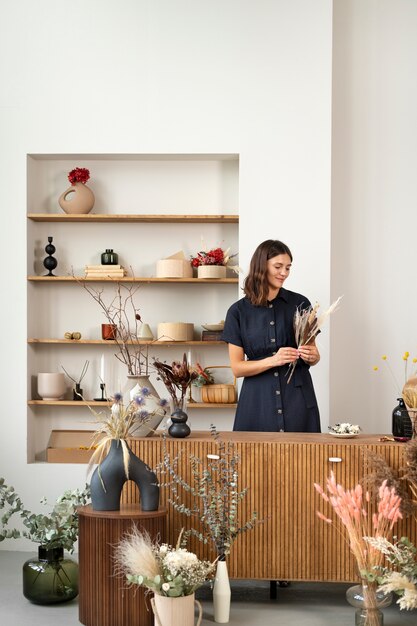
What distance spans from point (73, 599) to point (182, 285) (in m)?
2.41

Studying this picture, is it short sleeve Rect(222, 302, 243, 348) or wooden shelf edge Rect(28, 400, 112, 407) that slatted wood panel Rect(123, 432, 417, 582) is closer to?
short sleeve Rect(222, 302, 243, 348)

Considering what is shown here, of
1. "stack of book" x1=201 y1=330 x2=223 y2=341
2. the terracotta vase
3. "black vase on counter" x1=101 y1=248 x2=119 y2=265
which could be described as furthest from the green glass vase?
the terracotta vase

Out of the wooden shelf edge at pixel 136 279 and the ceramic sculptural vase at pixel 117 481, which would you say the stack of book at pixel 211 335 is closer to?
the wooden shelf edge at pixel 136 279

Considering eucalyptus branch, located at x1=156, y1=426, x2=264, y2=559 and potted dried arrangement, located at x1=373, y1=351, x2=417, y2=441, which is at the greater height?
potted dried arrangement, located at x1=373, y1=351, x2=417, y2=441

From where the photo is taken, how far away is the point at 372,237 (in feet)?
19.6

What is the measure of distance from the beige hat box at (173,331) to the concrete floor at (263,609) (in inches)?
69.0

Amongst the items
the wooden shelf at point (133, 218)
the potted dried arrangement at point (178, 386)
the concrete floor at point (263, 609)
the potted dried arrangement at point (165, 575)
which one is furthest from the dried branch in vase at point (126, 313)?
the potted dried arrangement at point (165, 575)

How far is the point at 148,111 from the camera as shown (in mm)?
5754

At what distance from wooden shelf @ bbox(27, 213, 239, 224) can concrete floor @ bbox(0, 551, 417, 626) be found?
2.41 m

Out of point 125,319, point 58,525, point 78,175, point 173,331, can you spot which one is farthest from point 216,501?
point 78,175

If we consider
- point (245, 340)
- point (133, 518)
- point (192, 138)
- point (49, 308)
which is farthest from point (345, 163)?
point (133, 518)

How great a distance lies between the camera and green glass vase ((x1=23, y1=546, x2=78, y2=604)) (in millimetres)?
4336

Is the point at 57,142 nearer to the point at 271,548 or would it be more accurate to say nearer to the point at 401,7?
the point at 401,7

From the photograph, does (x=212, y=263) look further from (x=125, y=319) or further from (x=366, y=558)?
(x=366, y=558)
